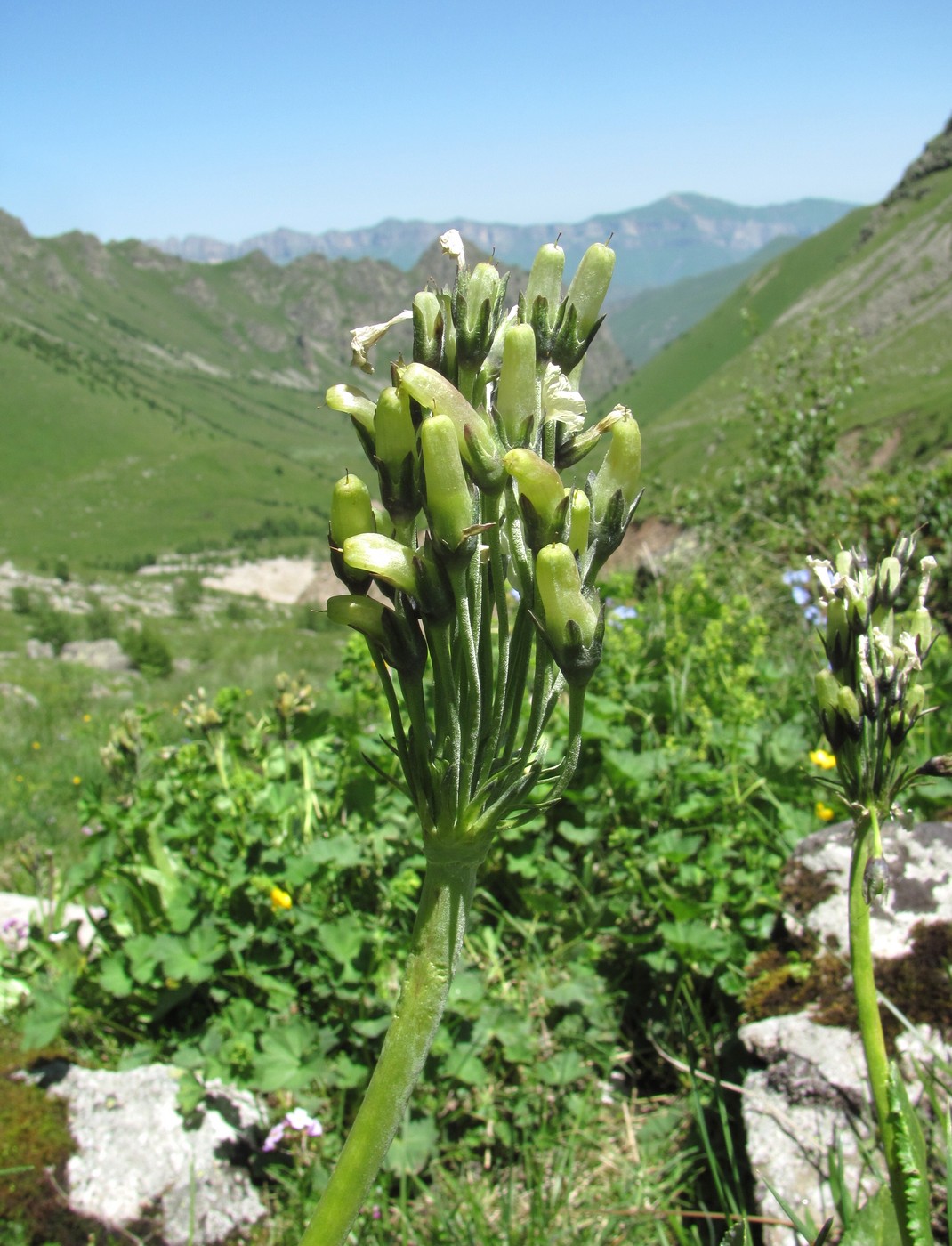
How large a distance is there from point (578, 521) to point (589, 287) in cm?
46

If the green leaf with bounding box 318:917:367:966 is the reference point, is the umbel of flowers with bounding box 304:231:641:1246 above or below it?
above

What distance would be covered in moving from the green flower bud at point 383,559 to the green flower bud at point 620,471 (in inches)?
14.6

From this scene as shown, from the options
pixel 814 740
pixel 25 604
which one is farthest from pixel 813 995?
pixel 25 604

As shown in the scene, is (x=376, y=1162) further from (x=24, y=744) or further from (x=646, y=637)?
(x=24, y=744)

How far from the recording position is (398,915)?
14.0 feet

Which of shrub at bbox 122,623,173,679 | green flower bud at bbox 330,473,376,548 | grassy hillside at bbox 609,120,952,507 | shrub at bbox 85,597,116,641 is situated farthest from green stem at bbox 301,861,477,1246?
shrub at bbox 85,597,116,641

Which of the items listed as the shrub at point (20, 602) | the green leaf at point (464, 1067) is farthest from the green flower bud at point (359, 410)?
the shrub at point (20, 602)

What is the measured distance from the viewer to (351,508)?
1.50m

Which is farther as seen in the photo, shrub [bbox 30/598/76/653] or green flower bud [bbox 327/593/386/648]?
shrub [bbox 30/598/76/653]

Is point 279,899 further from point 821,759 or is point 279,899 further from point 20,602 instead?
point 20,602

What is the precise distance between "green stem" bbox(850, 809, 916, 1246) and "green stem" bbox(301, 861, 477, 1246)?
797mm

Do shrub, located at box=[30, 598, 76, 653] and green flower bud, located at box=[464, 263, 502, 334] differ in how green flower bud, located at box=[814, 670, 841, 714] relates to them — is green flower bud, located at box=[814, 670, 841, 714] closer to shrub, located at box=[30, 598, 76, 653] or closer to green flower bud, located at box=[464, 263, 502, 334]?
green flower bud, located at box=[464, 263, 502, 334]

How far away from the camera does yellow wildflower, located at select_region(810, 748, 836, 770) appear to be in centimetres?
432

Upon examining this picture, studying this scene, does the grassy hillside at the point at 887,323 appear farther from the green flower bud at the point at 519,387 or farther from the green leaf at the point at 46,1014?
the green flower bud at the point at 519,387
